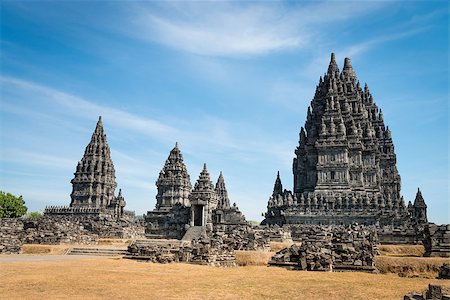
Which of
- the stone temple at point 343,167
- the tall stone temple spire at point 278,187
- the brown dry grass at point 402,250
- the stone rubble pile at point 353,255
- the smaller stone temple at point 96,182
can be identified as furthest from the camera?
the smaller stone temple at point 96,182

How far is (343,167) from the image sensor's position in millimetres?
57781

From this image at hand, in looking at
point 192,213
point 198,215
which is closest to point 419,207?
point 198,215

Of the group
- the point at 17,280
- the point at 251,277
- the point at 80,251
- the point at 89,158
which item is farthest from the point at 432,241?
the point at 89,158

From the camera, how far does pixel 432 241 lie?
82.8ft

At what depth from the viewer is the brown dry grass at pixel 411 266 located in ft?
69.7

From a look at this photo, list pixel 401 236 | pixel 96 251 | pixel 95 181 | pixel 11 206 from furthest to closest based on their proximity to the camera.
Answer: pixel 95 181 < pixel 11 206 < pixel 401 236 < pixel 96 251

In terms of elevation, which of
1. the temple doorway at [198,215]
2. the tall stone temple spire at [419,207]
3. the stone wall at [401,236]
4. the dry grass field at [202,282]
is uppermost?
the tall stone temple spire at [419,207]

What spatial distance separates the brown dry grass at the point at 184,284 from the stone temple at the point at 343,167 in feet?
107

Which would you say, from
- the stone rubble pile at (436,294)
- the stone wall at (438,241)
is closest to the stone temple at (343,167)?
the stone wall at (438,241)

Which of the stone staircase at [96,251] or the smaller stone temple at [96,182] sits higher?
the smaller stone temple at [96,182]

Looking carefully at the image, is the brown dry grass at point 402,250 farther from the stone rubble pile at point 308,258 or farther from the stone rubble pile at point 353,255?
the stone rubble pile at point 308,258

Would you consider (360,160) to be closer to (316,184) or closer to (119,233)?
(316,184)

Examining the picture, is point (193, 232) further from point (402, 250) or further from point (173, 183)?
point (173, 183)

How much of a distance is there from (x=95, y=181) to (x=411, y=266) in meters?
71.9
